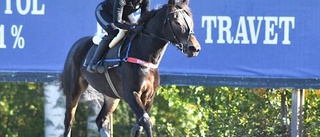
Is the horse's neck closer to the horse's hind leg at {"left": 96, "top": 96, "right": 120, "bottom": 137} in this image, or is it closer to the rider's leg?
the rider's leg

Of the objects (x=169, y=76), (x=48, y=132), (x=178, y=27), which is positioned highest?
(x=178, y=27)

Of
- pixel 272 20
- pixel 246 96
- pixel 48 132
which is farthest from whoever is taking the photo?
pixel 48 132

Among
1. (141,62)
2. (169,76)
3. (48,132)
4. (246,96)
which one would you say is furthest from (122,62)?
(48,132)

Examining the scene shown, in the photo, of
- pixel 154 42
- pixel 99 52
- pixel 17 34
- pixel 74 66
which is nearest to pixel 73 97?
pixel 74 66

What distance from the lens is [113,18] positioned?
12.9 meters

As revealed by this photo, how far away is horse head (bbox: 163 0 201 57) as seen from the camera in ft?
39.1

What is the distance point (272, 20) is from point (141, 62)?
253 cm

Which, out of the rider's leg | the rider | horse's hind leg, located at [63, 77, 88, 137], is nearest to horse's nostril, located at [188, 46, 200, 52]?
the rider

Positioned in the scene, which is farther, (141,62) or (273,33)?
(273,33)

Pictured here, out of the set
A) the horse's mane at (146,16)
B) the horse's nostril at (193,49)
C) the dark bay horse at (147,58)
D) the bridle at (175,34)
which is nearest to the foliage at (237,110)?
the dark bay horse at (147,58)

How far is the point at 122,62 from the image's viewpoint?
504 inches

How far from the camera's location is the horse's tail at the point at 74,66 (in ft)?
45.6

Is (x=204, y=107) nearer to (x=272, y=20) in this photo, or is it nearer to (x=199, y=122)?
(x=199, y=122)

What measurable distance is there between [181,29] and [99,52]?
147 cm
